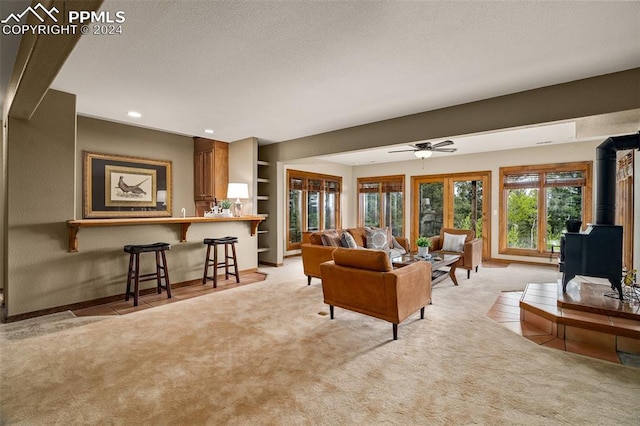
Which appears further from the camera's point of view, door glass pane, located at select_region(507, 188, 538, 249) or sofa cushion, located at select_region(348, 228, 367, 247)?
door glass pane, located at select_region(507, 188, 538, 249)

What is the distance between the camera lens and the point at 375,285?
2803mm

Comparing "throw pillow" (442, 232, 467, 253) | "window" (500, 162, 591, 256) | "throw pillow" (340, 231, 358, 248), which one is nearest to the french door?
"window" (500, 162, 591, 256)

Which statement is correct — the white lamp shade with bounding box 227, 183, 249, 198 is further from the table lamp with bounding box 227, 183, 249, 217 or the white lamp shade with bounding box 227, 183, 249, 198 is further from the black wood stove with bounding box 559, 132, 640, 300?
the black wood stove with bounding box 559, 132, 640, 300

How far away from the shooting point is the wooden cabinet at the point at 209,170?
19.1ft

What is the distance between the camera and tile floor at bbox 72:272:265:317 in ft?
11.4

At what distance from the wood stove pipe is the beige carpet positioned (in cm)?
171

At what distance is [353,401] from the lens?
1875 millimetres

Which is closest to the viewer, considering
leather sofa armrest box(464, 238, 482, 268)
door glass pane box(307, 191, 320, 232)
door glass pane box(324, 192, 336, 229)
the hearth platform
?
the hearth platform

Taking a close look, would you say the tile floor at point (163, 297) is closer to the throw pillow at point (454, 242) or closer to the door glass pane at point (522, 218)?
the throw pillow at point (454, 242)

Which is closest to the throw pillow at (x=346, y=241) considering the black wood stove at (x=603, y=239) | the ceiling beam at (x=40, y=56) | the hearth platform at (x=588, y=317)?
the hearth platform at (x=588, y=317)

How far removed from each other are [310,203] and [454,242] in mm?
3925

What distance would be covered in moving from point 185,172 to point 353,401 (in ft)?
17.4

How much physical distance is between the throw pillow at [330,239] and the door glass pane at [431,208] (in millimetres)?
4000

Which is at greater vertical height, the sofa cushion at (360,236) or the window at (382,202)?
the window at (382,202)
